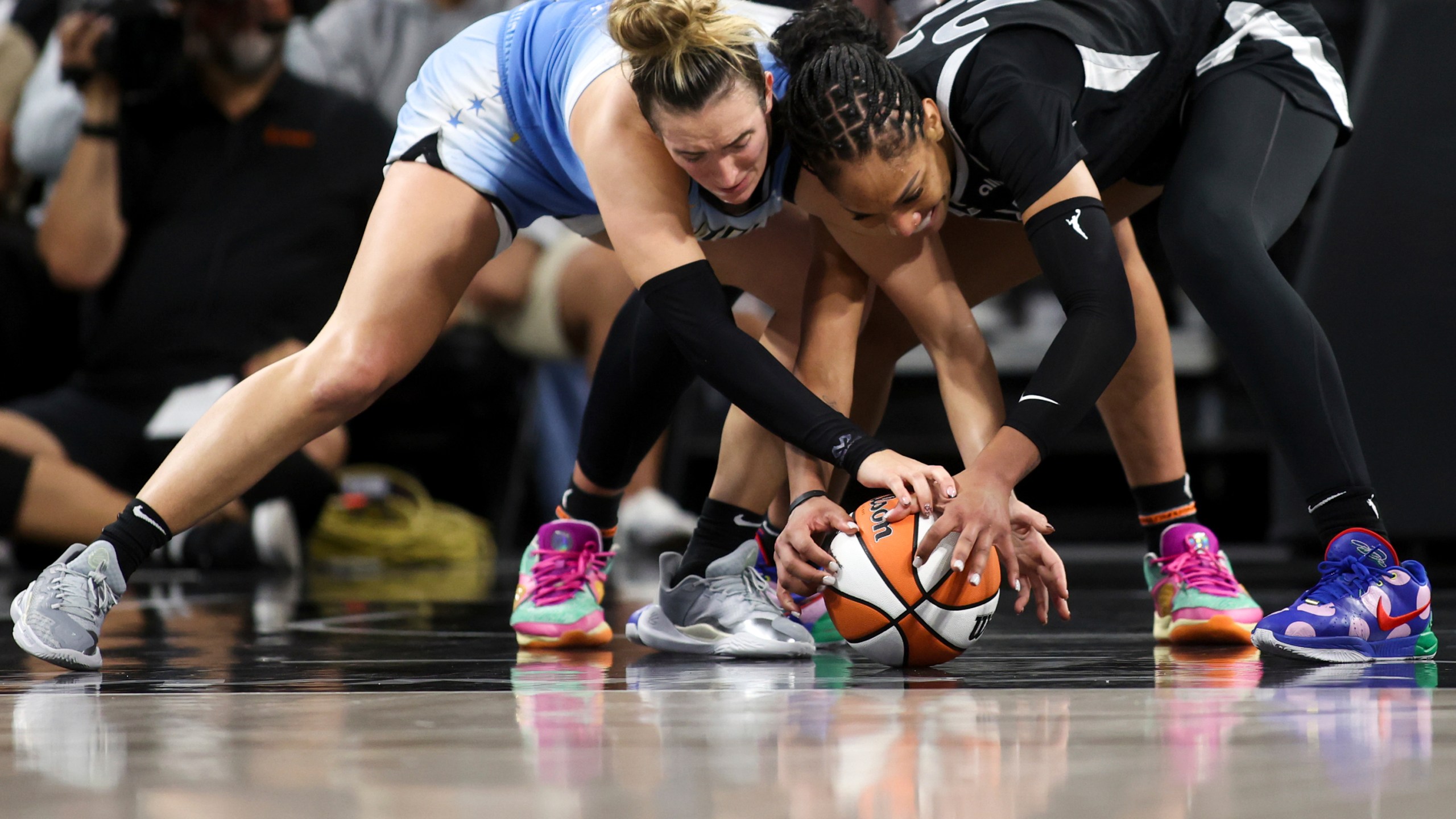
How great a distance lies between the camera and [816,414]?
1987 mm

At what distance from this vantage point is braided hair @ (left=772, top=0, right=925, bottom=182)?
1956 mm

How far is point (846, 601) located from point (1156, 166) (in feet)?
3.03

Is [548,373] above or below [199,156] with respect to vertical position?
below

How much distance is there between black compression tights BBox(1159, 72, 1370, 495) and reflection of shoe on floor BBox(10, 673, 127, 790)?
4.96ft

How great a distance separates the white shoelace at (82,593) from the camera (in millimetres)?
2236

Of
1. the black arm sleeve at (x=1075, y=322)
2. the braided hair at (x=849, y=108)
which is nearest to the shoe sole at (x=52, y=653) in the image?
the braided hair at (x=849, y=108)

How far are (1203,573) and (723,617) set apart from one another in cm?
78

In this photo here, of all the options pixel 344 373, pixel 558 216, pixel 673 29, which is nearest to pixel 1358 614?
pixel 673 29

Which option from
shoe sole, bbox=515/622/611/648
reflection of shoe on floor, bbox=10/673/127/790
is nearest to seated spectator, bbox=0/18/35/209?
shoe sole, bbox=515/622/611/648

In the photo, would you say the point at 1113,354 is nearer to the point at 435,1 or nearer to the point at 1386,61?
the point at 1386,61

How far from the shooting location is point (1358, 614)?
2029 millimetres

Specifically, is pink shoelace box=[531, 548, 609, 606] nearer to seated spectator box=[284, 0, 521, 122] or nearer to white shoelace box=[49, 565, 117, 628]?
white shoelace box=[49, 565, 117, 628]

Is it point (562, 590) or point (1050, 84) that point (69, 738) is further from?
point (1050, 84)

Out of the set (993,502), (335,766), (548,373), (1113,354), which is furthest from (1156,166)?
(548,373)
